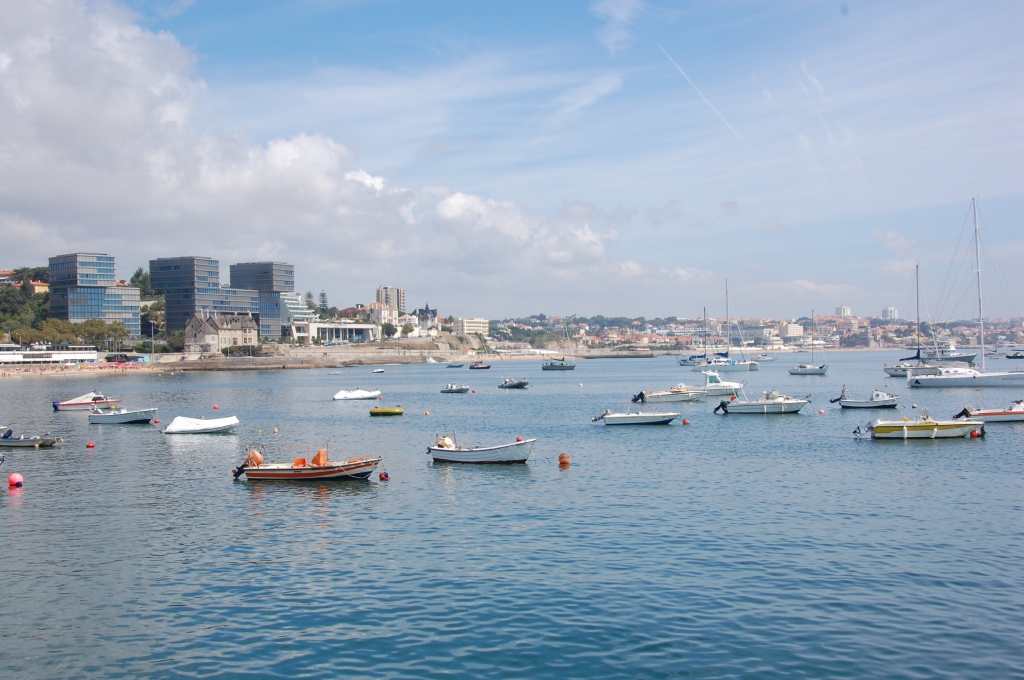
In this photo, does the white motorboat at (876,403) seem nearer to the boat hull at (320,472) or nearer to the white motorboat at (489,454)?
the white motorboat at (489,454)

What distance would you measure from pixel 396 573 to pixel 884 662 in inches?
489

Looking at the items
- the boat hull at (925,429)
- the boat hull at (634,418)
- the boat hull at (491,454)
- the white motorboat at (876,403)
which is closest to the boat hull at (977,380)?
the white motorboat at (876,403)

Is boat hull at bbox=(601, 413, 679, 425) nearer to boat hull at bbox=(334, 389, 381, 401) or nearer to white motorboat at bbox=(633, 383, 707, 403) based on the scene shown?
white motorboat at bbox=(633, 383, 707, 403)

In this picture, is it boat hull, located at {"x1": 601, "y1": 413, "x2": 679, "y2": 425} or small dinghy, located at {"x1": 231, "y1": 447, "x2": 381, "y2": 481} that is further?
boat hull, located at {"x1": 601, "y1": 413, "x2": 679, "y2": 425}

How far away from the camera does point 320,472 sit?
36500 mm

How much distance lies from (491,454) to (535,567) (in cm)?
1859

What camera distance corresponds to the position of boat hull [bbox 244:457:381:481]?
3641cm

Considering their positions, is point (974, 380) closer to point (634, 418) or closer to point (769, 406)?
point (769, 406)

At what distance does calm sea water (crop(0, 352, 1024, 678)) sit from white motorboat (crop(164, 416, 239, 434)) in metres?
12.1

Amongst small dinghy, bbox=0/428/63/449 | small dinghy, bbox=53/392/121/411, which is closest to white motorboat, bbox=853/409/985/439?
small dinghy, bbox=0/428/63/449

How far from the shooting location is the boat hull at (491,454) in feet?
135

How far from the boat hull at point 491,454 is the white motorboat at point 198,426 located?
2501 centimetres

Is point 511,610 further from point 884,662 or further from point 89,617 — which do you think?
point 89,617

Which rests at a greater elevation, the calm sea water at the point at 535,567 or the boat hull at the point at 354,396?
the boat hull at the point at 354,396
